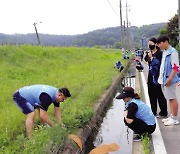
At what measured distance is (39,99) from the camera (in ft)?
15.7

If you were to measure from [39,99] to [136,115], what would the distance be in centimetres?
165

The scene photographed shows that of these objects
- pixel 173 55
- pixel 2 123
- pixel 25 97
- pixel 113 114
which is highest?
pixel 173 55

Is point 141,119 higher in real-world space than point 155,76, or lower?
lower

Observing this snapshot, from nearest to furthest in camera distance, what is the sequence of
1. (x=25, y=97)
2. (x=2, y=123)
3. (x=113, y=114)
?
(x=25, y=97) < (x=2, y=123) < (x=113, y=114)

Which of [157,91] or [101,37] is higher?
[101,37]

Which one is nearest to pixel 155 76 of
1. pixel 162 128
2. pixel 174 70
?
pixel 174 70

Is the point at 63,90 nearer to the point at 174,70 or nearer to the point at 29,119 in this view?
the point at 29,119

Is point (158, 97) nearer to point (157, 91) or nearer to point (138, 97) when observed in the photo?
point (157, 91)

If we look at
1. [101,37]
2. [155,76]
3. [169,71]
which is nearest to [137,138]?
[169,71]

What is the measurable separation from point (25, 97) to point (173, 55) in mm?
2837

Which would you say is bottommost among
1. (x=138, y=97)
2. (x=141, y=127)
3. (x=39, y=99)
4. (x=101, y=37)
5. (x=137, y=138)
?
(x=137, y=138)

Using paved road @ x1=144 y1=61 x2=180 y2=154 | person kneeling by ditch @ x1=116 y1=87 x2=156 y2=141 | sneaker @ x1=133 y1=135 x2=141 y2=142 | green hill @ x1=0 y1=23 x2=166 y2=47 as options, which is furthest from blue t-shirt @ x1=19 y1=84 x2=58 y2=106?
green hill @ x1=0 y1=23 x2=166 y2=47

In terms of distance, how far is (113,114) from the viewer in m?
8.41

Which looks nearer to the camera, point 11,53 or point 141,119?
point 141,119
